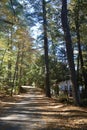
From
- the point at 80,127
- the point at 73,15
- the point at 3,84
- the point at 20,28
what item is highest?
the point at 73,15

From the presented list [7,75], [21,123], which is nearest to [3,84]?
[7,75]

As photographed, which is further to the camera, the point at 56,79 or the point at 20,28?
the point at 56,79

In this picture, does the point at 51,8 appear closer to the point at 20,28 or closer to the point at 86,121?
the point at 20,28

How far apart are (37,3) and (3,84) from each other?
62.9ft

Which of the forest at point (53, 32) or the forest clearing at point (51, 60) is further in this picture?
the forest at point (53, 32)

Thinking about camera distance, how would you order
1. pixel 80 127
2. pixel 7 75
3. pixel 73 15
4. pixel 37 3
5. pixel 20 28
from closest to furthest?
pixel 80 127 → pixel 20 28 → pixel 73 15 → pixel 37 3 → pixel 7 75

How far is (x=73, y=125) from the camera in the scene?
13367 mm

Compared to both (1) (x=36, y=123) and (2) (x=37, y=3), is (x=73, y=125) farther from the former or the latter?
(2) (x=37, y=3)

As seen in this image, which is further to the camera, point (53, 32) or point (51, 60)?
point (51, 60)

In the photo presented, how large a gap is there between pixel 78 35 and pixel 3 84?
745 inches

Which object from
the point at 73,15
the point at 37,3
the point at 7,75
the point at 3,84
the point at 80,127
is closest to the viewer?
the point at 80,127

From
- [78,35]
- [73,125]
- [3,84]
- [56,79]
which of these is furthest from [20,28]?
[56,79]

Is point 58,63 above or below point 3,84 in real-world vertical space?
above

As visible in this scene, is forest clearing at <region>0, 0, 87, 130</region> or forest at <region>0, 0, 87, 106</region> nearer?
forest clearing at <region>0, 0, 87, 130</region>
